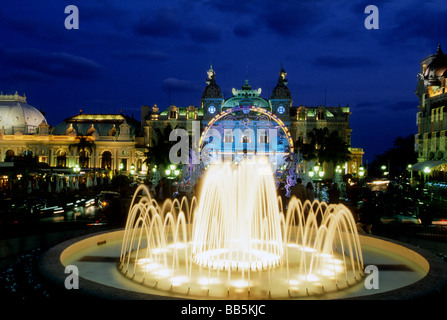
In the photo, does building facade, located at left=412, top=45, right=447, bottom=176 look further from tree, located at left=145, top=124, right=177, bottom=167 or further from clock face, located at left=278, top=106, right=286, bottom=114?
tree, located at left=145, top=124, right=177, bottom=167

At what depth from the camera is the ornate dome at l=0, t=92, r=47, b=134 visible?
74.6 m

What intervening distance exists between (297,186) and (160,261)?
7.21 metres

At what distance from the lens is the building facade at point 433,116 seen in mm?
49562

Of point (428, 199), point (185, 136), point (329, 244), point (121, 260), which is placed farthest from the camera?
point (185, 136)

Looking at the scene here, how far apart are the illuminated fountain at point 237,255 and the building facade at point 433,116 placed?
4049 cm

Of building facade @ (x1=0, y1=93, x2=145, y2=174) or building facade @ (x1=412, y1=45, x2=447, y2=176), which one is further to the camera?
building facade @ (x1=0, y1=93, x2=145, y2=174)

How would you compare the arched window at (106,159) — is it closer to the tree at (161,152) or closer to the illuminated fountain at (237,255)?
the tree at (161,152)

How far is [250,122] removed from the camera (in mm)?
65375

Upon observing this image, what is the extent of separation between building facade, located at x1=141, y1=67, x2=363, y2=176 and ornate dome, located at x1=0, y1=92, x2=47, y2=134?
2292cm

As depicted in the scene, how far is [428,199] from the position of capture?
29.0 meters

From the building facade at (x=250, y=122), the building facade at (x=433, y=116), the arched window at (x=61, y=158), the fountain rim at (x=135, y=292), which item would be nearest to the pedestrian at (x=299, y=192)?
the fountain rim at (x=135, y=292)

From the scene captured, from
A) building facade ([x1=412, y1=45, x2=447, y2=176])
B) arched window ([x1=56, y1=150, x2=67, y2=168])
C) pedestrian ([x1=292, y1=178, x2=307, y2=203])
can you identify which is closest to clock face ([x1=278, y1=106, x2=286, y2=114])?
building facade ([x1=412, y1=45, x2=447, y2=176])
